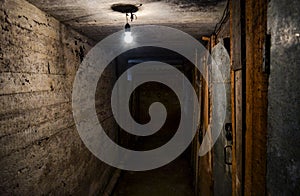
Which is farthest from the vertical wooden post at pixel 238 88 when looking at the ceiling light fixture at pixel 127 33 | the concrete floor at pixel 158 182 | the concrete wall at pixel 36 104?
the concrete floor at pixel 158 182

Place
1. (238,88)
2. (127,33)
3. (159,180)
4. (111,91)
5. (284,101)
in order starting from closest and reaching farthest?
(284,101)
(238,88)
(127,33)
(111,91)
(159,180)

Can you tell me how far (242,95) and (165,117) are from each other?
14067mm

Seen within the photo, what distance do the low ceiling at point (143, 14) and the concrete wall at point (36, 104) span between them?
0.82 feet

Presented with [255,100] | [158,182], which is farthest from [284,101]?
[158,182]

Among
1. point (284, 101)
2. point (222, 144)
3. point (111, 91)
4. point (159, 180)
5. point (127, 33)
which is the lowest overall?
point (159, 180)

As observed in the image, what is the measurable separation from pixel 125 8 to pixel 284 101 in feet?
8.01

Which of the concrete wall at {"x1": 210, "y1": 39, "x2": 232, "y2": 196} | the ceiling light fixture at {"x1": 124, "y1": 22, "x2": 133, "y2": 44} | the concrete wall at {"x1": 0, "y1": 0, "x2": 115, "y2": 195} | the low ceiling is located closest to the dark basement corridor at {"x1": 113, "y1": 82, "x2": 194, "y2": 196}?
the concrete wall at {"x1": 0, "y1": 0, "x2": 115, "y2": 195}

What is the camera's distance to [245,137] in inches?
88.2

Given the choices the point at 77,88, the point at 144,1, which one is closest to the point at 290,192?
the point at 144,1

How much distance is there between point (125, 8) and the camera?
10.6 feet

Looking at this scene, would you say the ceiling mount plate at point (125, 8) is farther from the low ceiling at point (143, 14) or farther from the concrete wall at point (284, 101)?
the concrete wall at point (284, 101)

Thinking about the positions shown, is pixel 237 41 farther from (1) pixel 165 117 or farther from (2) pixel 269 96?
(1) pixel 165 117

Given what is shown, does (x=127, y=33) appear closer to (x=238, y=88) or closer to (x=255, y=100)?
(x=238, y=88)

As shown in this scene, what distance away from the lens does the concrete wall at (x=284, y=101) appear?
4.05 ft
